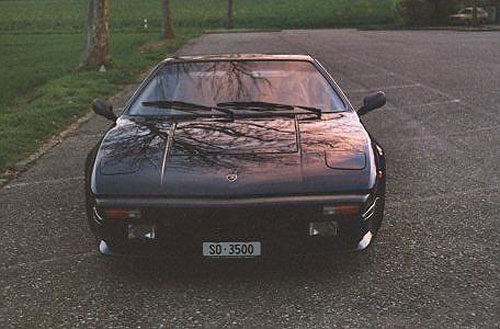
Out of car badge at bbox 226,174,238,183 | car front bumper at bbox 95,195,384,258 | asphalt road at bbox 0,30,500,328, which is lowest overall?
asphalt road at bbox 0,30,500,328

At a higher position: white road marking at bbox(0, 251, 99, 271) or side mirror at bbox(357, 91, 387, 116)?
side mirror at bbox(357, 91, 387, 116)

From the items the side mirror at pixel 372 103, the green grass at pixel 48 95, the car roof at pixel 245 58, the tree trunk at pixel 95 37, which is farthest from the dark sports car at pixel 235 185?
the tree trunk at pixel 95 37

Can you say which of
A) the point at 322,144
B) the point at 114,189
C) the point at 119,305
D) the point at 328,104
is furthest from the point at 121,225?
the point at 328,104

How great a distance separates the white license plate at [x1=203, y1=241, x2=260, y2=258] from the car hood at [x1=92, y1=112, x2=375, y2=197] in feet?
0.91

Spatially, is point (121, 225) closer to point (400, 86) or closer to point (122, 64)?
point (400, 86)

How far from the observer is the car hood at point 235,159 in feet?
11.7

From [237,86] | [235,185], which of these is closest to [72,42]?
[237,86]

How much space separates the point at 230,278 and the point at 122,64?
14801 mm

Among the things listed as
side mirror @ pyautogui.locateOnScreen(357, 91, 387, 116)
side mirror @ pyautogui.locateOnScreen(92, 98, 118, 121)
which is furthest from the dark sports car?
side mirror @ pyautogui.locateOnScreen(357, 91, 387, 116)

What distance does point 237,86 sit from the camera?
4910 millimetres

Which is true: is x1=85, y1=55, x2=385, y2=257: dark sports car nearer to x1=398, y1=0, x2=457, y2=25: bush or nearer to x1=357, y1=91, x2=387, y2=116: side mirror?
x1=357, y1=91, x2=387, y2=116: side mirror

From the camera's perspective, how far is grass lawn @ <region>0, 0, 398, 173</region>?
30.9ft

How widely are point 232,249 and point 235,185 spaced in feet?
1.18

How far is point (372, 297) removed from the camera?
140 inches
